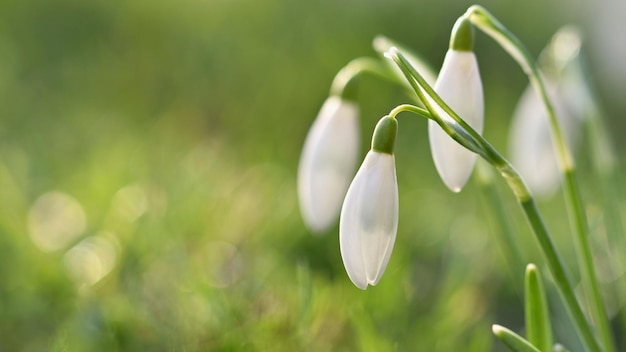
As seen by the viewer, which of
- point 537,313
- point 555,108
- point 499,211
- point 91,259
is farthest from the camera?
point 91,259

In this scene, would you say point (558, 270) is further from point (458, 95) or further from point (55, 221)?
point (55, 221)

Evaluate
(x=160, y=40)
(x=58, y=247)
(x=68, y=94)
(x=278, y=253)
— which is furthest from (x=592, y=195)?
(x=160, y=40)

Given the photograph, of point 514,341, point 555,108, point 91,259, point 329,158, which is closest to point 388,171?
point 514,341

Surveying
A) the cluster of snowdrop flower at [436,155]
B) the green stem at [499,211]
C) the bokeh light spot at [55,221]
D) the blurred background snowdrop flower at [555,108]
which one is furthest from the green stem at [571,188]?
the bokeh light spot at [55,221]

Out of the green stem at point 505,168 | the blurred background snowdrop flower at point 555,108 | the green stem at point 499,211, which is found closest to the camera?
the green stem at point 505,168

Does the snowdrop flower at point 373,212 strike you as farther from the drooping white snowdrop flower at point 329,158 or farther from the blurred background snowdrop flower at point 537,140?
Result: the blurred background snowdrop flower at point 537,140

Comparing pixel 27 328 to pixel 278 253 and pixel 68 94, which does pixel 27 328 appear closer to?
pixel 278 253
